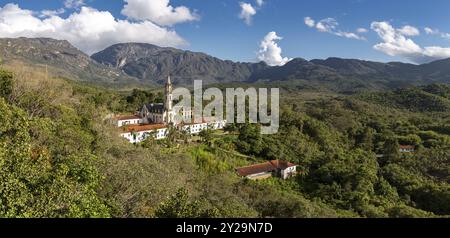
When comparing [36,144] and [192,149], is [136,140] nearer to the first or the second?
[192,149]

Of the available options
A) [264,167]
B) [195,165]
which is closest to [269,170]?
[264,167]

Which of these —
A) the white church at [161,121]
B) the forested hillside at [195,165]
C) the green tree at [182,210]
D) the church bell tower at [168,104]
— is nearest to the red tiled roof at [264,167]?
the forested hillside at [195,165]

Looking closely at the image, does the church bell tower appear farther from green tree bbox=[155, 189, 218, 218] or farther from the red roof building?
green tree bbox=[155, 189, 218, 218]

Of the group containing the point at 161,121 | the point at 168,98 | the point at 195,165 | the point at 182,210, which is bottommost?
the point at 195,165

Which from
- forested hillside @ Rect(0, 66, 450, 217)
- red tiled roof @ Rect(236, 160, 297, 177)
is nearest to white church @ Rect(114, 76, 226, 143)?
forested hillside @ Rect(0, 66, 450, 217)

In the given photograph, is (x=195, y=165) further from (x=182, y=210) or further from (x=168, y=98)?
(x=182, y=210)
